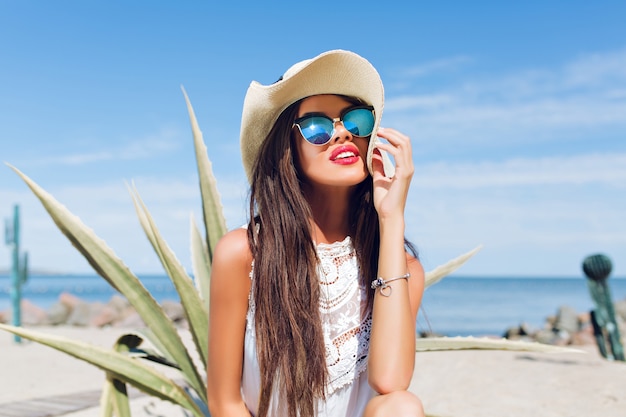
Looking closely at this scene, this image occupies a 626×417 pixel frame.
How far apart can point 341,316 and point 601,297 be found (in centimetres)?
637

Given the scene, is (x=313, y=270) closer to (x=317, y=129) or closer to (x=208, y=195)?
(x=317, y=129)

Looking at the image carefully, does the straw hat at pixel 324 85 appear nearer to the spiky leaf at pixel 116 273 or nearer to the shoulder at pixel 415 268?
the shoulder at pixel 415 268

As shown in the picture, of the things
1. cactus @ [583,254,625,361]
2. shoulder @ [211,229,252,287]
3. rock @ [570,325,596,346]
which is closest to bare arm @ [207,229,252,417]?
shoulder @ [211,229,252,287]

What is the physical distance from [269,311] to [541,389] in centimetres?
421

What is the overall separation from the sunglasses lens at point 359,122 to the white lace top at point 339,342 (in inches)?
14.3

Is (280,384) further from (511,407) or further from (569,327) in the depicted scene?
(569,327)

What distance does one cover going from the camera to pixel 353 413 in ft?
7.17

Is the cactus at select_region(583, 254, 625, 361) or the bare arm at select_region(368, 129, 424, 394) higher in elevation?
the bare arm at select_region(368, 129, 424, 394)

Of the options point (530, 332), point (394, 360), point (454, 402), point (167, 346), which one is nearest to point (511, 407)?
point (454, 402)

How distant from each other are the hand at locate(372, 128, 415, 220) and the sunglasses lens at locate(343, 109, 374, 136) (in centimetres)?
5

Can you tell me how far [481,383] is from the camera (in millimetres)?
5859

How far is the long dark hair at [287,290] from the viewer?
2031 millimetres

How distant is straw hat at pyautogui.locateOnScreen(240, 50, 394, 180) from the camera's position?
6.75ft

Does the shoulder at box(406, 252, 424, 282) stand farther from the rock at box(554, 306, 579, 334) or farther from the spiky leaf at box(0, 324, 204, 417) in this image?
the rock at box(554, 306, 579, 334)
